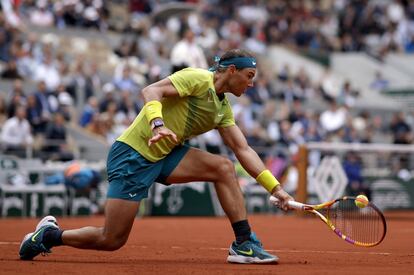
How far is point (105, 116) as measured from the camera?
77.5ft

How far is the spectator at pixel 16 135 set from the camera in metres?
21.3

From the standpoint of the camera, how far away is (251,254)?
9578mm

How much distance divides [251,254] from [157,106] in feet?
5.38

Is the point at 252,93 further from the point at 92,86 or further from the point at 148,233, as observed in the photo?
the point at 148,233

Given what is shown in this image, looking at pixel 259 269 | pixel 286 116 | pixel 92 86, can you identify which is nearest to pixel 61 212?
pixel 92 86

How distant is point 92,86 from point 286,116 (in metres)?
5.81

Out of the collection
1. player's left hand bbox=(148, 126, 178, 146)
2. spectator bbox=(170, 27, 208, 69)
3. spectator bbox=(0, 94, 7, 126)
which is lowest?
player's left hand bbox=(148, 126, 178, 146)

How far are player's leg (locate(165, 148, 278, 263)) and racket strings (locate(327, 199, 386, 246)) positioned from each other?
2.45 feet

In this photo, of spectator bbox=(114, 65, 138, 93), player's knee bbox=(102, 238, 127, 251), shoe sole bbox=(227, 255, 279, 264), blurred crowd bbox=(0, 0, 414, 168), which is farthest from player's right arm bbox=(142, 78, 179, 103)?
spectator bbox=(114, 65, 138, 93)

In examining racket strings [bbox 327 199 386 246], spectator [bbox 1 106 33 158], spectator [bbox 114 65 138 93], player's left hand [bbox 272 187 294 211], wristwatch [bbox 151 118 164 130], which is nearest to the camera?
wristwatch [bbox 151 118 164 130]

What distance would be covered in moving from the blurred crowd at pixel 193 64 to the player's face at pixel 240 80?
28.5 feet

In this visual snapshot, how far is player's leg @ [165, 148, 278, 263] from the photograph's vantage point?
960 centimetres

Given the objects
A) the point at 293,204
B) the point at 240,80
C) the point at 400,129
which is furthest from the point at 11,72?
the point at 293,204

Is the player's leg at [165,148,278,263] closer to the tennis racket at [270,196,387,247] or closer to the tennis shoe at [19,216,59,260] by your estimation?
the tennis racket at [270,196,387,247]
